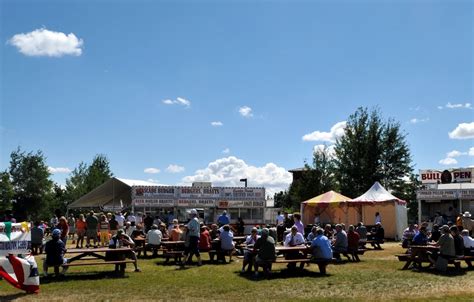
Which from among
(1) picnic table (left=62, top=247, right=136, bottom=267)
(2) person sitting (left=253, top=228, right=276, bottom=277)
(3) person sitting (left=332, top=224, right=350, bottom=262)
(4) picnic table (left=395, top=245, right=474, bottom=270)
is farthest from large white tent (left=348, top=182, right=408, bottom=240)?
(1) picnic table (left=62, top=247, right=136, bottom=267)

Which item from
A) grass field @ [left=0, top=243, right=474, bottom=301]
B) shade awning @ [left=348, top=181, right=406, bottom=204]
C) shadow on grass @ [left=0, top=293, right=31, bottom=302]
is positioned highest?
shade awning @ [left=348, top=181, right=406, bottom=204]

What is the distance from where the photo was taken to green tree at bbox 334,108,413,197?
4144cm

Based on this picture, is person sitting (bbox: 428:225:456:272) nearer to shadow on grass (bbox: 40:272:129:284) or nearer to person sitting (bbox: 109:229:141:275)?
person sitting (bbox: 109:229:141:275)

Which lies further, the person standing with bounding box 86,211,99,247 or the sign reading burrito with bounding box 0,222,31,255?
the person standing with bounding box 86,211,99,247

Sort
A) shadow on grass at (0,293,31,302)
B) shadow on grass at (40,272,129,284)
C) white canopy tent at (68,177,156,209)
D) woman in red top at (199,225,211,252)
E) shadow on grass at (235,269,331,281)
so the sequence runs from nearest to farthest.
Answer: shadow on grass at (0,293,31,302), shadow on grass at (40,272,129,284), shadow on grass at (235,269,331,281), woman in red top at (199,225,211,252), white canopy tent at (68,177,156,209)

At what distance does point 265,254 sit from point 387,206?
16.7 meters

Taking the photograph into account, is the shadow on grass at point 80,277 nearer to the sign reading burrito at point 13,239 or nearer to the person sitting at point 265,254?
the sign reading burrito at point 13,239

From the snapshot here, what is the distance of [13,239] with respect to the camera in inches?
382

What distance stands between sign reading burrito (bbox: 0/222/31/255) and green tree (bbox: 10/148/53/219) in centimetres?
4049

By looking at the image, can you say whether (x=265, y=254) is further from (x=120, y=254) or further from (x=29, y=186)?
(x=29, y=186)

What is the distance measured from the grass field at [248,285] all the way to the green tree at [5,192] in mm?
33607

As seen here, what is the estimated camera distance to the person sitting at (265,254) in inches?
480

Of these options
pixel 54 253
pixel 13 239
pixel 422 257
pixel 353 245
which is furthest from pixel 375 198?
pixel 13 239

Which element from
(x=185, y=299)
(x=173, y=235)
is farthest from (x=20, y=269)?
(x=173, y=235)
